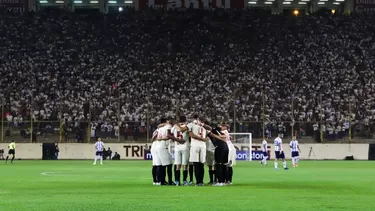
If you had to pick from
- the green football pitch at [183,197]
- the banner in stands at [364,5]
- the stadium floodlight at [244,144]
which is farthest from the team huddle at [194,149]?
the banner in stands at [364,5]

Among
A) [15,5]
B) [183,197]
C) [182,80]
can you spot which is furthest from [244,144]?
[183,197]

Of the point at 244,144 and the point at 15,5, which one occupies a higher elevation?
the point at 15,5

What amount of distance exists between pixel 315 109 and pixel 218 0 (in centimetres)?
2570

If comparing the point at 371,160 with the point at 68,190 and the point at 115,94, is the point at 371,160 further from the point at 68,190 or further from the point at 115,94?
the point at 68,190

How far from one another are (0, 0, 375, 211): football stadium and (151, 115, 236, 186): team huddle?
19.1 m

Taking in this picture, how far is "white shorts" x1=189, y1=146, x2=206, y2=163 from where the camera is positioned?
27453mm

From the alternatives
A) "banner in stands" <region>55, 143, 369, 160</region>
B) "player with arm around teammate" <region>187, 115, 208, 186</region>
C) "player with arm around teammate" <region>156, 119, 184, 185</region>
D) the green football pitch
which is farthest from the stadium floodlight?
"player with arm around teammate" <region>187, 115, 208, 186</region>

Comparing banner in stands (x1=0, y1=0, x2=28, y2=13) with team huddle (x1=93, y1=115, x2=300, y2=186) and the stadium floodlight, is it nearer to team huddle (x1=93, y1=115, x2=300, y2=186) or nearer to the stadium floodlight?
the stadium floodlight

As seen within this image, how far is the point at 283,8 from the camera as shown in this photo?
9244 centimetres

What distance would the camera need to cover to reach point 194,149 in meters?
27.5

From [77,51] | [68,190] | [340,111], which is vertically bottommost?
[68,190]

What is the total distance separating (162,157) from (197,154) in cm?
132

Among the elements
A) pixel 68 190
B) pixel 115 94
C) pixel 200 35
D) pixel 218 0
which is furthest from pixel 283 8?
pixel 68 190

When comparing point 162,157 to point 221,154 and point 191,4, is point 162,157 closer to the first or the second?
point 221,154
